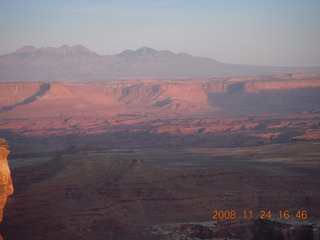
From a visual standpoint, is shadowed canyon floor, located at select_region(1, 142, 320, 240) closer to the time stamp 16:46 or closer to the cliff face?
the time stamp 16:46

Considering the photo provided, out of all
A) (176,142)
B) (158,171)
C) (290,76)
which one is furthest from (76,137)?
(290,76)

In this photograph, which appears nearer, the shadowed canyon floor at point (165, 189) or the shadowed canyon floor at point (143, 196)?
the shadowed canyon floor at point (165, 189)

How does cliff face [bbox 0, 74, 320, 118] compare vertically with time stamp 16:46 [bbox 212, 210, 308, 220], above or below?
above

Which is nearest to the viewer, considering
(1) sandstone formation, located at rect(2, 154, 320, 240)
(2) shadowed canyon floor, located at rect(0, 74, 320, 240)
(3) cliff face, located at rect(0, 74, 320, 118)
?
(2) shadowed canyon floor, located at rect(0, 74, 320, 240)

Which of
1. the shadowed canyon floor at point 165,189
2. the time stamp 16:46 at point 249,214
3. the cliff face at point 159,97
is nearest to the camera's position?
the shadowed canyon floor at point 165,189

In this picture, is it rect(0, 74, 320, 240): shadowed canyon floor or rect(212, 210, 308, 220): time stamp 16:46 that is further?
rect(212, 210, 308, 220): time stamp 16:46

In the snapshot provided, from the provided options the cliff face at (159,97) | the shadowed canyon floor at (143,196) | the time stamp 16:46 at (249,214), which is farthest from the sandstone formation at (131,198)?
the cliff face at (159,97)

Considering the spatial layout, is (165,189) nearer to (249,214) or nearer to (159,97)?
(249,214)

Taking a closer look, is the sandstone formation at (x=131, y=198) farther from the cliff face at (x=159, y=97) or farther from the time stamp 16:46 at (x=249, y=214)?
the cliff face at (x=159, y=97)

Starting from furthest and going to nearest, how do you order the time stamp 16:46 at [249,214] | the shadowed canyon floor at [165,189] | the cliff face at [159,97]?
1. the cliff face at [159,97]
2. the time stamp 16:46 at [249,214]
3. the shadowed canyon floor at [165,189]

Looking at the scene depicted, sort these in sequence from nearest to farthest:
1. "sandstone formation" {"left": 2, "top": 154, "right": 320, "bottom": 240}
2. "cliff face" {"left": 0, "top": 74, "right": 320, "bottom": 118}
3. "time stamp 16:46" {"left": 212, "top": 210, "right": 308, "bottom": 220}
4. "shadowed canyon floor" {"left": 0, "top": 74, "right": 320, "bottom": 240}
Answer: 1. "shadowed canyon floor" {"left": 0, "top": 74, "right": 320, "bottom": 240}
2. "sandstone formation" {"left": 2, "top": 154, "right": 320, "bottom": 240}
3. "time stamp 16:46" {"left": 212, "top": 210, "right": 308, "bottom": 220}
4. "cliff face" {"left": 0, "top": 74, "right": 320, "bottom": 118}

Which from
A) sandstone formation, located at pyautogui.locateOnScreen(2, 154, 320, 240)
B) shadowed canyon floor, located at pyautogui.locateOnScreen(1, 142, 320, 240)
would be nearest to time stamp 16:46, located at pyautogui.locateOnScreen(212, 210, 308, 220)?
shadowed canyon floor, located at pyautogui.locateOnScreen(1, 142, 320, 240)

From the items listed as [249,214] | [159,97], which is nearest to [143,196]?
[249,214]
